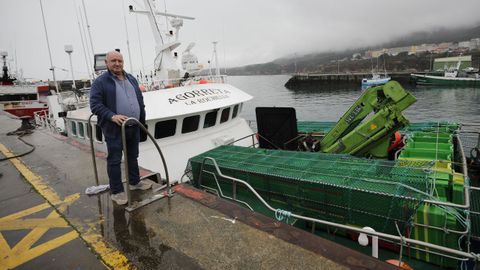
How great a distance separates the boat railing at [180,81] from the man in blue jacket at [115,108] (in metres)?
5.43

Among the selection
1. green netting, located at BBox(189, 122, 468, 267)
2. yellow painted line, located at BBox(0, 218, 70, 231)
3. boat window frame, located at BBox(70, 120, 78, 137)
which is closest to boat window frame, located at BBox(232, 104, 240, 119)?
green netting, located at BBox(189, 122, 468, 267)

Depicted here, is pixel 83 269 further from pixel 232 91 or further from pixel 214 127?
pixel 232 91

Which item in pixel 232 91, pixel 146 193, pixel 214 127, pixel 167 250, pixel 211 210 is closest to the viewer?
pixel 167 250

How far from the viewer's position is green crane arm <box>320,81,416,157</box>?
6.34 m

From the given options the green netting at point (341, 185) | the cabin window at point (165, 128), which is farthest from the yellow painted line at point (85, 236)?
the cabin window at point (165, 128)

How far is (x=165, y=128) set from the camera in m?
8.07

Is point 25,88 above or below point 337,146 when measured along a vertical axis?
above

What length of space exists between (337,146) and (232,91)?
4501mm

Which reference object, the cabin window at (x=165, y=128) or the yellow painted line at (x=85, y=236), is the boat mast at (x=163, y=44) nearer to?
the cabin window at (x=165, y=128)

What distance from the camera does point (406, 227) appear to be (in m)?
3.82

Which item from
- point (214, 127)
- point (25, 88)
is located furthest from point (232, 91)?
point (25, 88)

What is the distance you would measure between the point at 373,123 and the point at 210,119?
492 centimetres

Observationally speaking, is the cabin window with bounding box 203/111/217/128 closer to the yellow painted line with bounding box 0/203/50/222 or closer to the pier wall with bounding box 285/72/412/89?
the yellow painted line with bounding box 0/203/50/222

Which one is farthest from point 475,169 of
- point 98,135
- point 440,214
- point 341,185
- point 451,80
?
point 451,80
